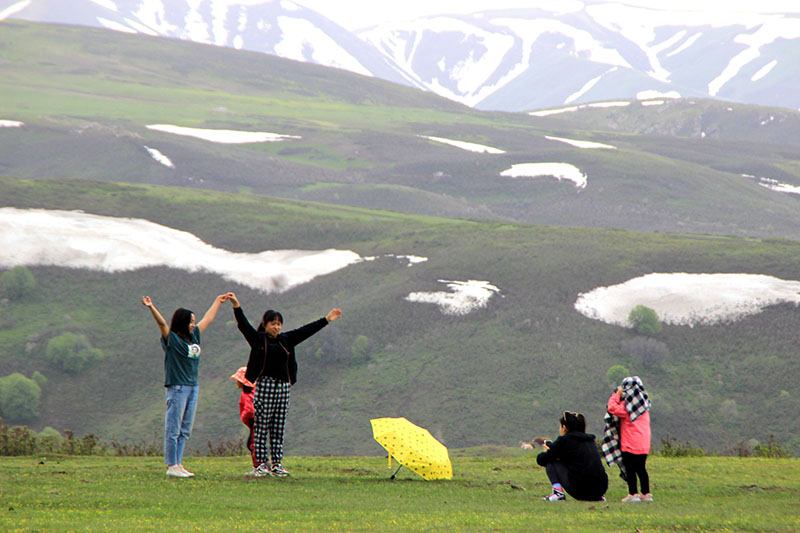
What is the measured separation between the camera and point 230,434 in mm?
36781

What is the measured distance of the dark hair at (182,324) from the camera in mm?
12953

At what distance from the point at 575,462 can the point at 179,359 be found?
617cm

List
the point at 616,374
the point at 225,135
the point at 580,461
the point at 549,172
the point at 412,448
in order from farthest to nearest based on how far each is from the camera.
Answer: the point at 225,135 → the point at 549,172 → the point at 616,374 → the point at 412,448 → the point at 580,461

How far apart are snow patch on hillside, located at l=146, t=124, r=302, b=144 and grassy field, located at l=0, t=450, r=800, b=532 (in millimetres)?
110755

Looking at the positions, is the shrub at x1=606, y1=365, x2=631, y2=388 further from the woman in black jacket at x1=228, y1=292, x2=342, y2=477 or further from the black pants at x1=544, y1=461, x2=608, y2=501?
the woman in black jacket at x1=228, y1=292, x2=342, y2=477

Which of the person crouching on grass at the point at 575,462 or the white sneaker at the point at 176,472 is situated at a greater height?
the person crouching on grass at the point at 575,462

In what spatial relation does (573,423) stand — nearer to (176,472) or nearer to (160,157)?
(176,472)

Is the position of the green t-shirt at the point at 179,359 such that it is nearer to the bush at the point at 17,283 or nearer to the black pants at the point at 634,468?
the black pants at the point at 634,468

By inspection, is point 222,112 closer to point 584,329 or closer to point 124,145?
point 124,145

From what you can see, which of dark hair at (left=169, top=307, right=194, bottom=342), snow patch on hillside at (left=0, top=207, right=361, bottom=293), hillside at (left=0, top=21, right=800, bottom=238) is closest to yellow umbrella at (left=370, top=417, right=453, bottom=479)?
dark hair at (left=169, top=307, right=194, bottom=342)

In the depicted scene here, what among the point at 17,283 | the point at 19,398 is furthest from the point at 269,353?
the point at 17,283

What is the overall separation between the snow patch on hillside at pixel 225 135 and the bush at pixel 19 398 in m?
86.6

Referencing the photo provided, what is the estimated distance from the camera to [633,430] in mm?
12789

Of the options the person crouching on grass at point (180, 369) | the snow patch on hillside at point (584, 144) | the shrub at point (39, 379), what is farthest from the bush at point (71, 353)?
the snow patch on hillside at point (584, 144)
